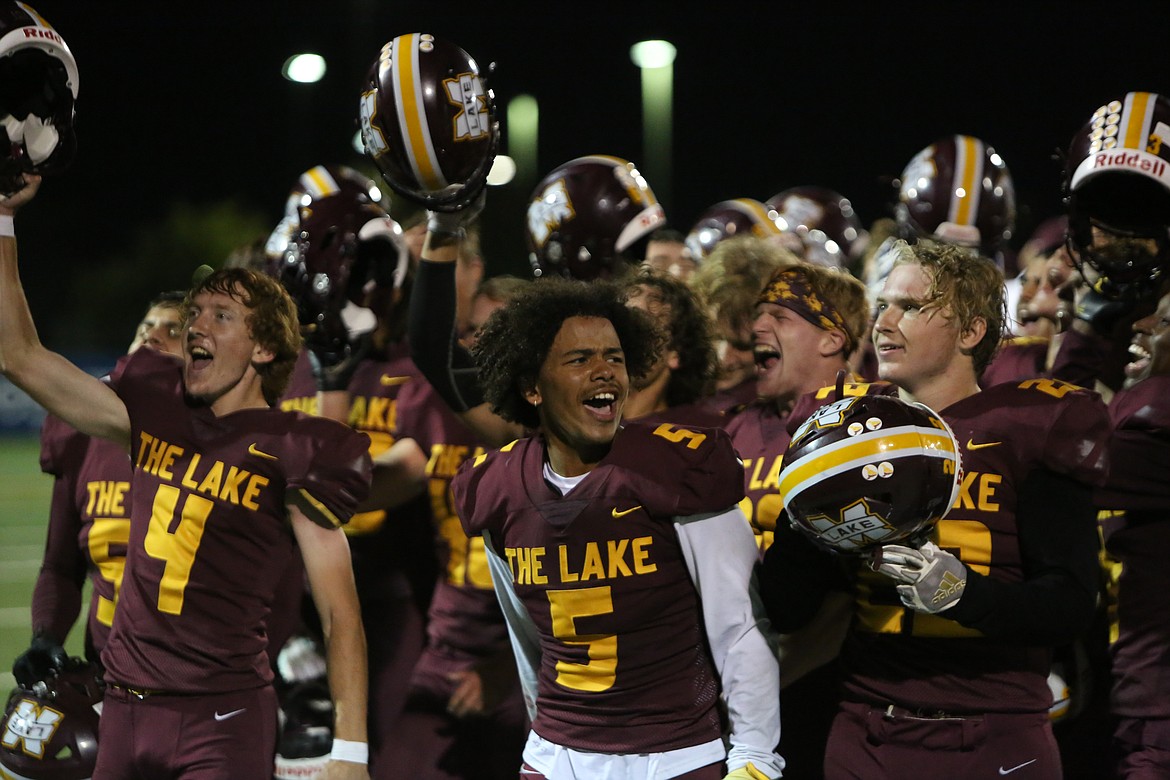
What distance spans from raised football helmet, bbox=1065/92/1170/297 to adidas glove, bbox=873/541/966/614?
177cm

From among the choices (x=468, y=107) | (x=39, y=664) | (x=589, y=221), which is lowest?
(x=39, y=664)

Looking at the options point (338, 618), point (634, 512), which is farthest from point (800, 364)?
point (338, 618)

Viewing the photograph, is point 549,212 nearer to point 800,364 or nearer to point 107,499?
point 800,364

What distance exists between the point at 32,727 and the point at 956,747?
2706 mm

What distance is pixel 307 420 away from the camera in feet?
12.7

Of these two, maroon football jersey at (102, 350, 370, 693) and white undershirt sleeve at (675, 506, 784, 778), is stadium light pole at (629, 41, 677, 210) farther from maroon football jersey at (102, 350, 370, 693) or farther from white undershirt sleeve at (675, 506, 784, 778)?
white undershirt sleeve at (675, 506, 784, 778)

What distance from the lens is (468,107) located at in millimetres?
4012

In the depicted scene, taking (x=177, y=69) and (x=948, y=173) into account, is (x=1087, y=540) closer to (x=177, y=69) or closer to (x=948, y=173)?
(x=948, y=173)

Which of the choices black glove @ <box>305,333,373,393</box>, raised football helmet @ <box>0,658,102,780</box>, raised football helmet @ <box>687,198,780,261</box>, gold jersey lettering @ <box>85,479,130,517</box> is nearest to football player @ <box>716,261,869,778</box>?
black glove @ <box>305,333,373,393</box>

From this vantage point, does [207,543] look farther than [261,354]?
No

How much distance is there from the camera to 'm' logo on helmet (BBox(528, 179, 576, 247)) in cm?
600

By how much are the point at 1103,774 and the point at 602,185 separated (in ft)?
10.4

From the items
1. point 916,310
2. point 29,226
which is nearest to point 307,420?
point 916,310

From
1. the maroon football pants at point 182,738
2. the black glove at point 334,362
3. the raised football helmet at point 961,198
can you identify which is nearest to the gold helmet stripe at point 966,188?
the raised football helmet at point 961,198
